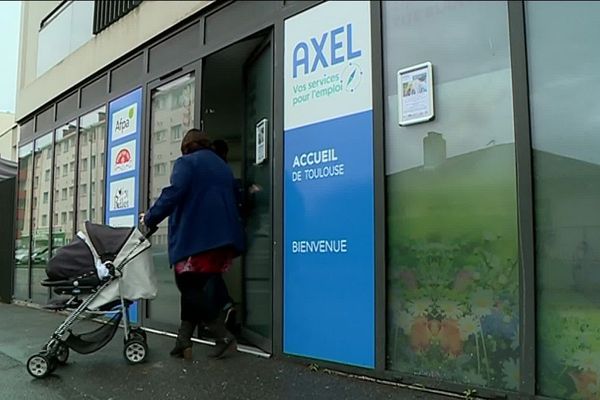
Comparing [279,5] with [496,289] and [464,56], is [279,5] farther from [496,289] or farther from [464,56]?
[496,289]

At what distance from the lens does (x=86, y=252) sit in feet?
14.7

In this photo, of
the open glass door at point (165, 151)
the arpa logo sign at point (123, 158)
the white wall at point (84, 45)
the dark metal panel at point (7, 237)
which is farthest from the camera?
the dark metal panel at point (7, 237)

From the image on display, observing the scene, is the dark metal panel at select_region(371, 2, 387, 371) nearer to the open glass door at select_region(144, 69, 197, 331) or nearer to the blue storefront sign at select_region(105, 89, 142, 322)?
the open glass door at select_region(144, 69, 197, 331)

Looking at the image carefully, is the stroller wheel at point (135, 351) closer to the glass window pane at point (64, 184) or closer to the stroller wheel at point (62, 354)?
the stroller wheel at point (62, 354)

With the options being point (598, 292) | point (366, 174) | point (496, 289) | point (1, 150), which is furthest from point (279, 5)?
point (1, 150)

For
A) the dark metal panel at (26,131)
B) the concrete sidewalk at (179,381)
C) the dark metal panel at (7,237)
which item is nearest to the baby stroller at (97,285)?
the concrete sidewalk at (179,381)

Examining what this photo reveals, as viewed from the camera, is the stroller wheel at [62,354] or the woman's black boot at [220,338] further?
the woman's black boot at [220,338]

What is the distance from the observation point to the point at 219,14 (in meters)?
5.63

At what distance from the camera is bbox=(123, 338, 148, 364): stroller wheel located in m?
4.65

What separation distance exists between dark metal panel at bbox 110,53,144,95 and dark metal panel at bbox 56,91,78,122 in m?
1.35

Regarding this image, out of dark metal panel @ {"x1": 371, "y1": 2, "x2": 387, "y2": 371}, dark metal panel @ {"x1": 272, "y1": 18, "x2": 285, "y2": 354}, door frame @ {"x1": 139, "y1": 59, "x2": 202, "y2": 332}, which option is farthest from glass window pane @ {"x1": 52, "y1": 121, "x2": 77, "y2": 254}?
dark metal panel @ {"x1": 371, "y1": 2, "x2": 387, "y2": 371}

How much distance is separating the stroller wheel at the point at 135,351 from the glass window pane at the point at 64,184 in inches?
164

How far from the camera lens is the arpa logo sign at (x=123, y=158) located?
6.83m

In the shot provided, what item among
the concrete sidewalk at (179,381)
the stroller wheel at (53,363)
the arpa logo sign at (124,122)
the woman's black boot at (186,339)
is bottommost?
the concrete sidewalk at (179,381)
